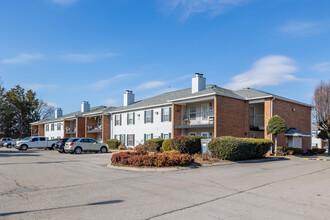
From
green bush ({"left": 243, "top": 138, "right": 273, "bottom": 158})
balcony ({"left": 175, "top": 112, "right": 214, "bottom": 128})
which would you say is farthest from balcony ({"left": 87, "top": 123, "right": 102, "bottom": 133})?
green bush ({"left": 243, "top": 138, "right": 273, "bottom": 158})

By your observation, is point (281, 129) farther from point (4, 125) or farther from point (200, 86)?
point (4, 125)

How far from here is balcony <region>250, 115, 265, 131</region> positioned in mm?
26859

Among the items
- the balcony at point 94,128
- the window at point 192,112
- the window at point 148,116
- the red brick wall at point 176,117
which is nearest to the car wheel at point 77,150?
the red brick wall at point 176,117

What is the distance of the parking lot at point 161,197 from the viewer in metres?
5.92

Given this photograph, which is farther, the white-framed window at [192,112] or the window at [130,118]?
the window at [130,118]

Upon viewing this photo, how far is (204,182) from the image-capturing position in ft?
32.2

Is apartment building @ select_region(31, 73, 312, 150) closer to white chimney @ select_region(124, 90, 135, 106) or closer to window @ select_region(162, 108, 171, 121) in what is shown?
window @ select_region(162, 108, 171, 121)

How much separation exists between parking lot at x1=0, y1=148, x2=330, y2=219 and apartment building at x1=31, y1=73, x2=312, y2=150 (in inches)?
532

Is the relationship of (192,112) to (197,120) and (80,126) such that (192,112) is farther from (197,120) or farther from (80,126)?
(80,126)

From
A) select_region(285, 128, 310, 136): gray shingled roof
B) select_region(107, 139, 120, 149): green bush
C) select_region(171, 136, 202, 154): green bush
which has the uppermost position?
select_region(285, 128, 310, 136): gray shingled roof

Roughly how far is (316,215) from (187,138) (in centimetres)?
1358

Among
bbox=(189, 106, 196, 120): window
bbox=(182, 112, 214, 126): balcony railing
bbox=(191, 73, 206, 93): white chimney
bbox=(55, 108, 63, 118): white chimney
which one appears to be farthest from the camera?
bbox=(55, 108, 63, 118): white chimney

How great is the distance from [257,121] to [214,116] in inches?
262

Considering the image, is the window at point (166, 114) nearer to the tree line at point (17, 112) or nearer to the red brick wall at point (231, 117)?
the red brick wall at point (231, 117)
